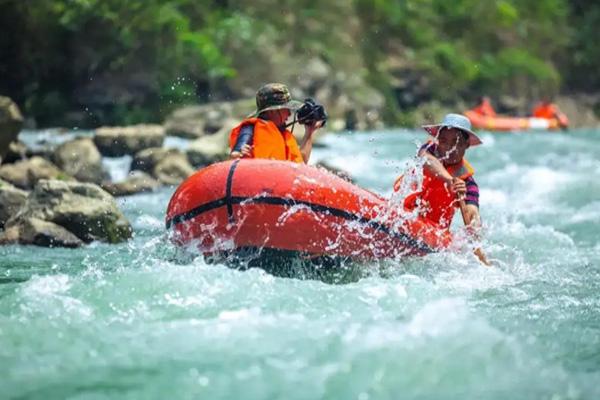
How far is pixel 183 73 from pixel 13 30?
376 centimetres

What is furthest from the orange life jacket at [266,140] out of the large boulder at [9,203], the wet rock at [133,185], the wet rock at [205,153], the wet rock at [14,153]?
the wet rock at [205,153]

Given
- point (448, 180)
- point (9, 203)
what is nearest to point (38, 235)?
point (9, 203)

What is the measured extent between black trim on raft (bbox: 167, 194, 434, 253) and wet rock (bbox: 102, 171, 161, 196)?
4.89m

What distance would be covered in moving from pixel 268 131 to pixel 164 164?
585cm

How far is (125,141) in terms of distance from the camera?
1316 cm

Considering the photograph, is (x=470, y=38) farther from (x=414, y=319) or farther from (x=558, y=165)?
(x=414, y=319)

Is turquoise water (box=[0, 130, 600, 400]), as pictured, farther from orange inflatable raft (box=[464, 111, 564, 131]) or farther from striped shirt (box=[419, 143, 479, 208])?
orange inflatable raft (box=[464, 111, 564, 131])

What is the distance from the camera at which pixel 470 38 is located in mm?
31672

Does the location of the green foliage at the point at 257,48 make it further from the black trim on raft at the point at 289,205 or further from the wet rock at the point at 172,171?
the black trim on raft at the point at 289,205

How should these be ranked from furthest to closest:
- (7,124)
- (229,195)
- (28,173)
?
(7,124) → (28,173) → (229,195)

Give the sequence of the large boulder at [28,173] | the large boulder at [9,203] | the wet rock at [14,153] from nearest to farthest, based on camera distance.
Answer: the large boulder at [9,203]
the large boulder at [28,173]
the wet rock at [14,153]

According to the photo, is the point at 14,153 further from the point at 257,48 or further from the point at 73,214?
the point at 257,48

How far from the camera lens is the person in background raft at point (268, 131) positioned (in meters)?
6.25

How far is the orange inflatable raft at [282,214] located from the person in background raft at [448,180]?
0.45 metres
